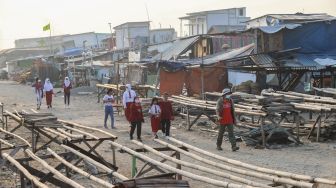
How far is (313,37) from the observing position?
87.5ft

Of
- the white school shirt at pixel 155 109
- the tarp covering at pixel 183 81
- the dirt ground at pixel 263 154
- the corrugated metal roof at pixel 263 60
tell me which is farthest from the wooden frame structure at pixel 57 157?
the corrugated metal roof at pixel 263 60

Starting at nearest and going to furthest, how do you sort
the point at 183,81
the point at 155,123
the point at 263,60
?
the point at 155,123 < the point at 263,60 < the point at 183,81

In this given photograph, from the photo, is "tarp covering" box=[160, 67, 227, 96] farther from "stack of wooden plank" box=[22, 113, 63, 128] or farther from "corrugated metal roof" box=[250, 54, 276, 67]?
"stack of wooden plank" box=[22, 113, 63, 128]

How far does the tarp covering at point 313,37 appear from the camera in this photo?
26672 mm

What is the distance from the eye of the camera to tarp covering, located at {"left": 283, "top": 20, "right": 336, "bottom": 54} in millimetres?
26672

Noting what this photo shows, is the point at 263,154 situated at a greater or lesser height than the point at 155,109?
lesser

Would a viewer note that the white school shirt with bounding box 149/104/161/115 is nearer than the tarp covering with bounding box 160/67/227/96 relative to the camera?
Yes

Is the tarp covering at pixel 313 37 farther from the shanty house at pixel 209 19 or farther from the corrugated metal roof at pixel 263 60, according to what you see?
the shanty house at pixel 209 19

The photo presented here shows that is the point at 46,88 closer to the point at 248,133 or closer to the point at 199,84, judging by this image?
the point at 199,84

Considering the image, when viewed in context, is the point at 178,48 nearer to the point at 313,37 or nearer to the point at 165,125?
the point at 313,37

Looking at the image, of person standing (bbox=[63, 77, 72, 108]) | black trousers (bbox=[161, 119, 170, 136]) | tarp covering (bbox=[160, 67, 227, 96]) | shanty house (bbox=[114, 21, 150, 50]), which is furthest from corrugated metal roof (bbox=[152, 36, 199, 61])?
shanty house (bbox=[114, 21, 150, 50])

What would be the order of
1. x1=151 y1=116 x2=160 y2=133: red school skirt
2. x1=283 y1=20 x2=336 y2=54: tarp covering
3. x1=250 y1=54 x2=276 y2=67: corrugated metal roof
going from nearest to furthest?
x1=151 y1=116 x2=160 y2=133: red school skirt → x1=250 y1=54 x2=276 y2=67: corrugated metal roof → x1=283 y1=20 x2=336 y2=54: tarp covering

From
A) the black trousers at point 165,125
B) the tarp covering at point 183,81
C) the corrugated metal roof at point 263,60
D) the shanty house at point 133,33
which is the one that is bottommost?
the black trousers at point 165,125

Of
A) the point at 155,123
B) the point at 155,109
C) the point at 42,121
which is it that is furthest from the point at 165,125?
the point at 42,121
